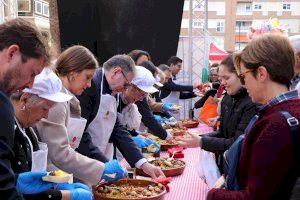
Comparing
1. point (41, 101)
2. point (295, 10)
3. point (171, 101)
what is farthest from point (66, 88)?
point (295, 10)

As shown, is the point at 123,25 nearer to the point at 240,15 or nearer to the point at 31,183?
the point at 31,183

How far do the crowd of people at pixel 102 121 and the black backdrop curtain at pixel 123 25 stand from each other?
4.87m

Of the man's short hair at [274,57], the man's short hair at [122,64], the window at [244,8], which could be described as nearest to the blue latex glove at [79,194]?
the man's short hair at [274,57]

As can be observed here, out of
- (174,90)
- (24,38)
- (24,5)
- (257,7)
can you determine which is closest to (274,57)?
(24,38)

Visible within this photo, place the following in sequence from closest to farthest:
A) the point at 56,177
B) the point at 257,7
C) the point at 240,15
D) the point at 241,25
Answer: the point at 56,177
the point at 257,7
the point at 241,25
the point at 240,15

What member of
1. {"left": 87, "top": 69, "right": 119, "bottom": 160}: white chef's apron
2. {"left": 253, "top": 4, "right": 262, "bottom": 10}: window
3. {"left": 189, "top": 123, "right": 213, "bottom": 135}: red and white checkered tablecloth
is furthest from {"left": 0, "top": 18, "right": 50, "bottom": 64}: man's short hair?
{"left": 253, "top": 4, "right": 262, "bottom": 10}: window

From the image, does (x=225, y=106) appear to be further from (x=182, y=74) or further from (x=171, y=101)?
(x=182, y=74)

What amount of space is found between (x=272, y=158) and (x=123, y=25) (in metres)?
6.79

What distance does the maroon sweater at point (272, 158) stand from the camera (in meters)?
1.49

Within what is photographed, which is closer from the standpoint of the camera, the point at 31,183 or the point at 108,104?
the point at 31,183

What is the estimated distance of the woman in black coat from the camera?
2574mm

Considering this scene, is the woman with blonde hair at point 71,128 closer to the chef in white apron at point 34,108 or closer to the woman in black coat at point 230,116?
the chef in white apron at point 34,108

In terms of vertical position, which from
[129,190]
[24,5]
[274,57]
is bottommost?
[129,190]

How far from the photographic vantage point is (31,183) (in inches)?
66.5
